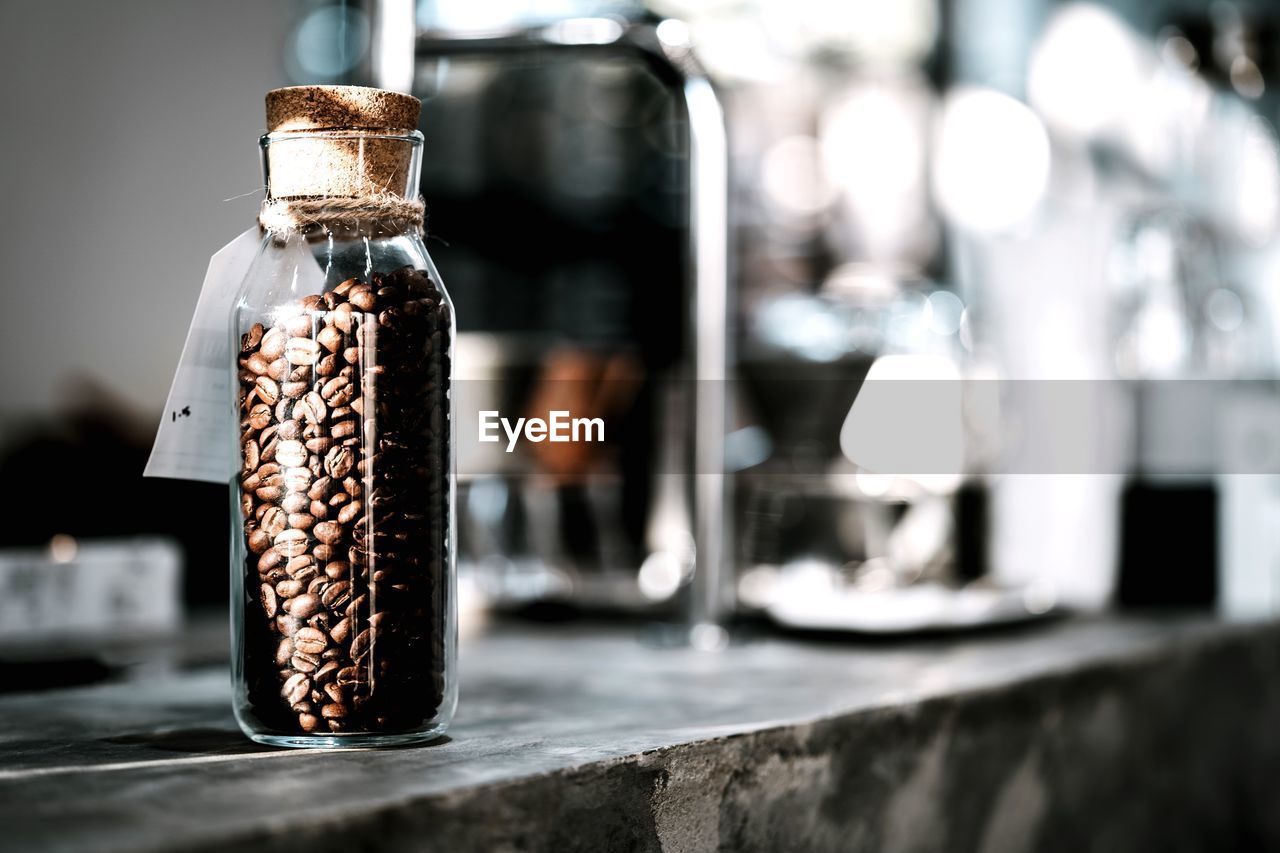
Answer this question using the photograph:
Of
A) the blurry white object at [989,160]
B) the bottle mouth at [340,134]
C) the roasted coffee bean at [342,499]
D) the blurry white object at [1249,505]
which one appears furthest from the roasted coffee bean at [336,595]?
the blurry white object at [989,160]

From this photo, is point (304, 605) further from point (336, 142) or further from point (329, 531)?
point (336, 142)

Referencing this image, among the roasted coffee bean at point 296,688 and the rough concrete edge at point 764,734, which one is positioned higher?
the roasted coffee bean at point 296,688

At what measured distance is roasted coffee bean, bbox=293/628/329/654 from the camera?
0.69 meters

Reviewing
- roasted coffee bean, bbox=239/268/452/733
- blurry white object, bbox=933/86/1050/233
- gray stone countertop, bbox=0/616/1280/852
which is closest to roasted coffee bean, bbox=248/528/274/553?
roasted coffee bean, bbox=239/268/452/733

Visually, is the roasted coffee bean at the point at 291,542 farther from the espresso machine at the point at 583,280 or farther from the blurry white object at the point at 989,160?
the blurry white object at the point at 989,160

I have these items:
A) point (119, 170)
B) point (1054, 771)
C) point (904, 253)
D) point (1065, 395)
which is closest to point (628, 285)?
point (904, 253)

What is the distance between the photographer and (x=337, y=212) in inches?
29.0

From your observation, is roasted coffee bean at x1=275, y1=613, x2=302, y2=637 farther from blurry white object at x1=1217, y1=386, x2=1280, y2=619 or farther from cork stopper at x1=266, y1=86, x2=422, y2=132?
blurry white object at x1=1217, y1=386, x2=1280, y2=619

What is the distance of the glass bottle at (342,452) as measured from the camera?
69 cm

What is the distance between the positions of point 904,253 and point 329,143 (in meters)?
2.81

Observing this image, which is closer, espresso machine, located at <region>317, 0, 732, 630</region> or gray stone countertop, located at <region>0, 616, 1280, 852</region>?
gray stone countertop, located at <region>0, 616, 1280, 852</region>

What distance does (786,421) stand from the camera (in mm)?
3061

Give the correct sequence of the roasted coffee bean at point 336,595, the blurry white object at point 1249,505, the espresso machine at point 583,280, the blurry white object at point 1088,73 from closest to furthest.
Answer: the roasted coffee bean at point 336,595, the espresso machine at point 583,280, the blurry white object at point 1249,505, the blurry white object at point 1088,73

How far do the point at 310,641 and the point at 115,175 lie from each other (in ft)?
3.46
